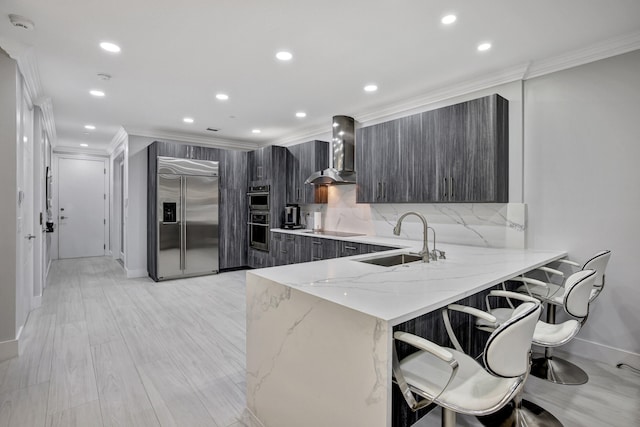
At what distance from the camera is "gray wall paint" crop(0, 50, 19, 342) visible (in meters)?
2.70

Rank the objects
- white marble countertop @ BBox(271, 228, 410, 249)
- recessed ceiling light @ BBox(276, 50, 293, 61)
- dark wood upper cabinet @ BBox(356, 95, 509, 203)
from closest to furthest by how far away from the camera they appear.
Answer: recessed ceiling light @ BBox(276, 50, 293, 61) → dark wood upper cabinet @ BBox(356, 95, 509, 203) → white marble countertop @ BBox(271, 228, 410, 249)

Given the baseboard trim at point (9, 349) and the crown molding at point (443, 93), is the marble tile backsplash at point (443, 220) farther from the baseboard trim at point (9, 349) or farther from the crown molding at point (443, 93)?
the baseboard trim at point (9, 349)

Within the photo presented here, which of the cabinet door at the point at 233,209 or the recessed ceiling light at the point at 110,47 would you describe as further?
the cabinet door at the point at 233,209

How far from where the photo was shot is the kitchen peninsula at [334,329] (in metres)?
1.27

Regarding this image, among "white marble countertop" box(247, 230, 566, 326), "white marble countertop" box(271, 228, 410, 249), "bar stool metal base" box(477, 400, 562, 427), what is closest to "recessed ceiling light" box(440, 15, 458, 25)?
"white marble countertop" box(247, 230, 566, 326)

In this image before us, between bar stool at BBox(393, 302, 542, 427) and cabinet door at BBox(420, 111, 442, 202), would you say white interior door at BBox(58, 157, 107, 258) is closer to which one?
cabinet door at BBox(420, 111, 442, 202)

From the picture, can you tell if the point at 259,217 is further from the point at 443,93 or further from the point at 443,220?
the point at 443,93

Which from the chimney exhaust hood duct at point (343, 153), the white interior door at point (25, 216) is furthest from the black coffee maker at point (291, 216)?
the white interior door at point (25, 216)

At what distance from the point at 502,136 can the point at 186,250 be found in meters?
4.97

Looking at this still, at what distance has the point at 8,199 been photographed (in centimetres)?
273

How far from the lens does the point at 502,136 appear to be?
315 centimetres

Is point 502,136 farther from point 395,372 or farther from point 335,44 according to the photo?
point 395,372

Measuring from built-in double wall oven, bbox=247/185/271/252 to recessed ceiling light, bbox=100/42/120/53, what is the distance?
3.22m

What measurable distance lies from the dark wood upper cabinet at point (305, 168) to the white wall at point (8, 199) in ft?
11.5
